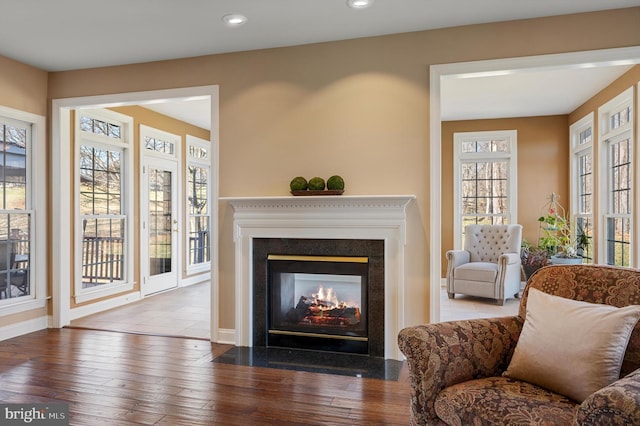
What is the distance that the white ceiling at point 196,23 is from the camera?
2.95 meters

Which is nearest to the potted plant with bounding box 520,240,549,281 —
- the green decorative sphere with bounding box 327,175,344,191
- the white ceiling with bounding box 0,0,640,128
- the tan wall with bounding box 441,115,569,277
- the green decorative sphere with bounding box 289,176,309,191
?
the tan wall with bounding box 441,115,569,277

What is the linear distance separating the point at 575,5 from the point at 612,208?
126 inches

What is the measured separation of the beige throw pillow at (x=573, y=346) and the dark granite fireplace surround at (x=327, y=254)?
63.6 inches

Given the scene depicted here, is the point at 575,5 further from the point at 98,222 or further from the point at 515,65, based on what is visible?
the point at 98,222

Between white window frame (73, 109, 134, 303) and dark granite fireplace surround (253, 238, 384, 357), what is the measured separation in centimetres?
241

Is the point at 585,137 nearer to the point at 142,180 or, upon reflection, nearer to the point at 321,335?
the point at 321,335

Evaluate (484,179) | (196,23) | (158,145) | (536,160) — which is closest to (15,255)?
(158,145)

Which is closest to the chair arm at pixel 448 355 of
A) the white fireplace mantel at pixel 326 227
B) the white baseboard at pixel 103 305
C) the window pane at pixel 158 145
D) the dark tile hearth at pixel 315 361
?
the dark tile hearth at pixel 315 361

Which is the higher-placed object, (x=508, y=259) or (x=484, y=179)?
(x=484, y=179)

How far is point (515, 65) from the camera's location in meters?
3.20

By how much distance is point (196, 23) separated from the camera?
10.6 feet

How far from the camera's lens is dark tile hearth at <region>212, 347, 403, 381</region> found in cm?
312

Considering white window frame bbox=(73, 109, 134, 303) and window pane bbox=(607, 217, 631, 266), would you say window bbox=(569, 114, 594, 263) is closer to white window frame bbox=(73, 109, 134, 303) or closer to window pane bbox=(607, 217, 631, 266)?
window pane bbox=(607, 217, 631, 266)

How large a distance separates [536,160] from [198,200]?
560 cm
